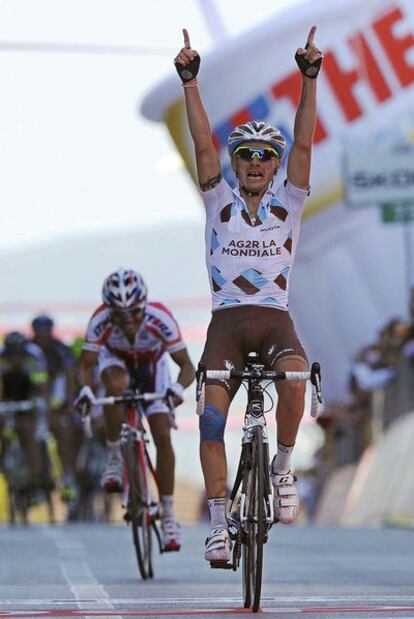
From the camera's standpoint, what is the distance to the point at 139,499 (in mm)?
13562

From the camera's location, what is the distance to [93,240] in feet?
300

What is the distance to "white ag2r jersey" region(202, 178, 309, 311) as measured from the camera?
10562mm

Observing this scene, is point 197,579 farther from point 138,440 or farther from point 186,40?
point 186,40

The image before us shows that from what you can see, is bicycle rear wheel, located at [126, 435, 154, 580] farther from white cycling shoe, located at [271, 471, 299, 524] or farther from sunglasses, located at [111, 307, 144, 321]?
white cycling shoe, located at [271, 471, 299, 524]

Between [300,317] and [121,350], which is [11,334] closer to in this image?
[121,350]

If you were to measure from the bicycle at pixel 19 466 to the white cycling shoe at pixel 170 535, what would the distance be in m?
9.15

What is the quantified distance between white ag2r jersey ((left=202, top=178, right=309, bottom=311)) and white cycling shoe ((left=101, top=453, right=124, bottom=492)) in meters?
3.42

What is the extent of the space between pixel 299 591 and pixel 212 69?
28825 mm

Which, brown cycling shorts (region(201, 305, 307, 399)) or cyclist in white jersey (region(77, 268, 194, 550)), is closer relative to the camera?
brown cycling shorts (region(201, 305, 307, 399))

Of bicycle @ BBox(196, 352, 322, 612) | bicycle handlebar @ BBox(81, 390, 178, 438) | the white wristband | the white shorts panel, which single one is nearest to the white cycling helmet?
bicycle @ BBox(196, 352, 322, 612)

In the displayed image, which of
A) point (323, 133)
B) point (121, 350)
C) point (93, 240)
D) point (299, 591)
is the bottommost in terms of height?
point (299, 591)

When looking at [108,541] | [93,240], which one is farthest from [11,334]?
[93,240]

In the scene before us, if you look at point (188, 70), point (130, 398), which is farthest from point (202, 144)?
point (130, 398)

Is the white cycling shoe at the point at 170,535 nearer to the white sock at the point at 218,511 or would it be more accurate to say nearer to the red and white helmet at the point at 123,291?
the red and white helmet at the point at 123,291
